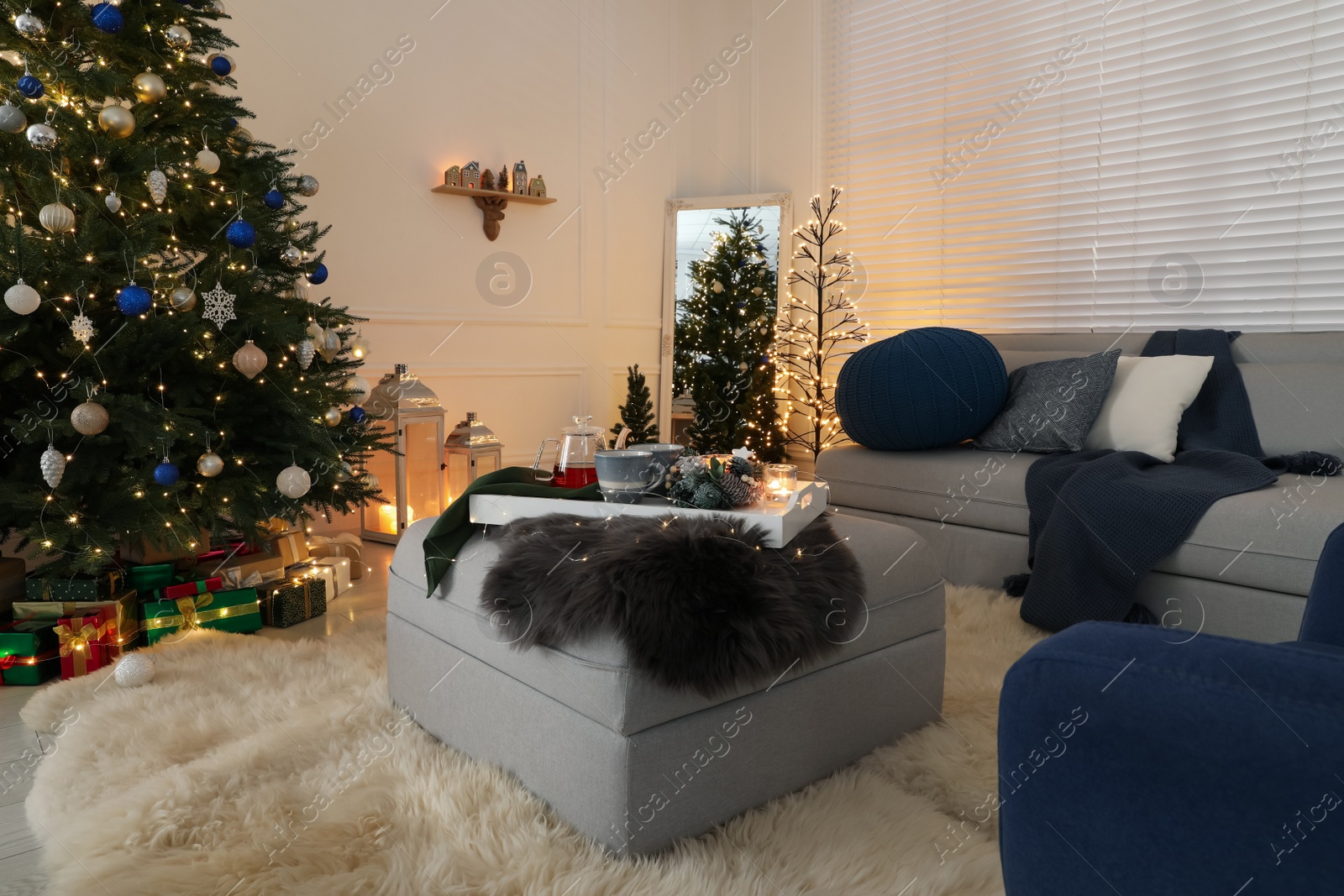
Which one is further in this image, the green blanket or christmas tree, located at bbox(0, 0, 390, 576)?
christmas tree, located at bbox(0, 0, 390, 576)

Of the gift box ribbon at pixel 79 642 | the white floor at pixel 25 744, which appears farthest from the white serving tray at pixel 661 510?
the gift box ribbon at pixel 79 642

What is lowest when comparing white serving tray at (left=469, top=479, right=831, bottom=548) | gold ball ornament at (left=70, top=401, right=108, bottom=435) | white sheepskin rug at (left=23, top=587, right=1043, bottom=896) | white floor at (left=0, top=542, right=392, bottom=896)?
white floor at (left=0, top=542, right=392, bottom=896)

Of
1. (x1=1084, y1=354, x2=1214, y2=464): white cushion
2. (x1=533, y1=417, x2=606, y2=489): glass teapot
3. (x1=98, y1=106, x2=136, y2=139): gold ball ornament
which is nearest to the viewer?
(x1=533, y1=417, x2=606, y2=489): glass teapot

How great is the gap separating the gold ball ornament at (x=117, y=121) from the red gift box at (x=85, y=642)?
1.20 meters

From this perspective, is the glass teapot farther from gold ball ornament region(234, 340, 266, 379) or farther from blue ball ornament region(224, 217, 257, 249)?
blue ball ornament region(224, 217, 257, 249)

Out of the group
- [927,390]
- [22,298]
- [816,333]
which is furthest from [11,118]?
[816,333]

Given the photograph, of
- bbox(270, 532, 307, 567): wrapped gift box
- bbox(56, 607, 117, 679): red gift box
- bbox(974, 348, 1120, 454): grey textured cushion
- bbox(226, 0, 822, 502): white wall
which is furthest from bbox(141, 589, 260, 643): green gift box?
bbox(974, 348, 1120, 454): grey textured cushion

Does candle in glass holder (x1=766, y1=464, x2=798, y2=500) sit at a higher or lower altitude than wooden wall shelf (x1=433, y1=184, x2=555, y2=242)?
lower

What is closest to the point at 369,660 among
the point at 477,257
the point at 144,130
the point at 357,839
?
the point at 357,839

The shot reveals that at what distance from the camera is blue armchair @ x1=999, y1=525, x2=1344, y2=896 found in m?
0.40

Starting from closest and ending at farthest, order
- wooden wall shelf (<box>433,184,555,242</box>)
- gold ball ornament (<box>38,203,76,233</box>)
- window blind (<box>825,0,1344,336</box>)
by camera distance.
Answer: gold ball ornament (<box>38,203,76,233</box>)
window blind (<box>825,0,1344,336</box>)
wooden wall shelf (<box>433,184,555,242</box>)

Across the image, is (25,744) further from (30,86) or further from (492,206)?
(492,206)

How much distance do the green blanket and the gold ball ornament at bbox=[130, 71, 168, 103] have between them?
1.44 m

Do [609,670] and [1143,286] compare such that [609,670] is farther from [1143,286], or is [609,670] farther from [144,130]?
[1143,286]
